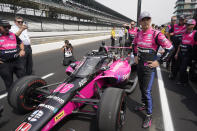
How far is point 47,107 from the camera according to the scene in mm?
2139

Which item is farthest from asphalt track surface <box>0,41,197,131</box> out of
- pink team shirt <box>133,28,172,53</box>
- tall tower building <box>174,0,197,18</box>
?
tall tower building <box>174,0,197,18</box>

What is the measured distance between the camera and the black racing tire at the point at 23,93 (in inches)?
102

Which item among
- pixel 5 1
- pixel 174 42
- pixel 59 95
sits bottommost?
pixel 59 95

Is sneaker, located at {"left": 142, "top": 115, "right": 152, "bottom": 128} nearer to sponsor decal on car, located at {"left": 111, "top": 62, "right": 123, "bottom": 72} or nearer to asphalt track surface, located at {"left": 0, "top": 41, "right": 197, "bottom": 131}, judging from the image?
asphalt track surface, located at {"left": 0, "top": 41, "right": 197, "bottom": 131}

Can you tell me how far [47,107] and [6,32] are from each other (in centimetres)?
193

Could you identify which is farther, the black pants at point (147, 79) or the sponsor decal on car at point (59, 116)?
the black pants at point (147, 79)

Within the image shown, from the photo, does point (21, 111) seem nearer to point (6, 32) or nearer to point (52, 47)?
point (6, 32)

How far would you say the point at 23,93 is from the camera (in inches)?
104

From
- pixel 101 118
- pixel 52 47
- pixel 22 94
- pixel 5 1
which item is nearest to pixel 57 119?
pixel 101 118

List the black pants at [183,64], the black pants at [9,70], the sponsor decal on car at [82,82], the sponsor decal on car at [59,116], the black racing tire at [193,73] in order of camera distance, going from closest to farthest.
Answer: the sponsor decal on car at [59,116] → the sponsor decal on car at [82,82] → the black pants at [9,70] → the black pants at [183,64] → the black racing tire at [193,73]

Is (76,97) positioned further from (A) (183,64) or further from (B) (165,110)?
(A) (183,64)

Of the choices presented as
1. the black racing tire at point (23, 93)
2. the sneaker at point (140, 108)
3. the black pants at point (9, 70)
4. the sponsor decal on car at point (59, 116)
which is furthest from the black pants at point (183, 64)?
the black pants at point (9, 70)

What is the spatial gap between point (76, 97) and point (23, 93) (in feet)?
3.36

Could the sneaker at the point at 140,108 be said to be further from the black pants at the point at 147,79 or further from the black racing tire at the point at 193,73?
the black racing tire at the point at 193,73
